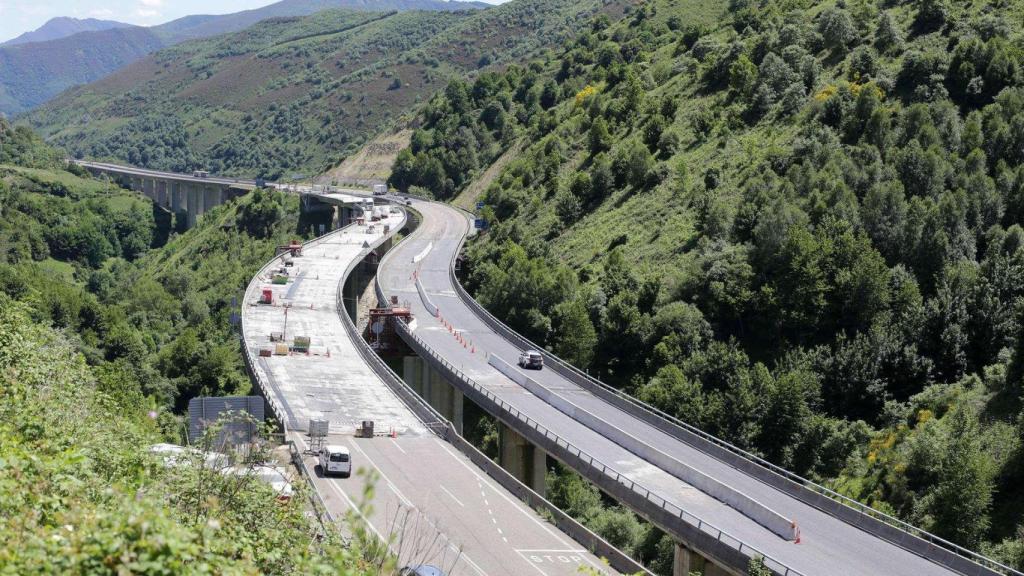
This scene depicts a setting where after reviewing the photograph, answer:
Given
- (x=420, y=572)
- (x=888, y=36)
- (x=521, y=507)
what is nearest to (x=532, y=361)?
(x=521, y=507)

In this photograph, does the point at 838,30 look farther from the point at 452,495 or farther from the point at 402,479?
the point at 452,495

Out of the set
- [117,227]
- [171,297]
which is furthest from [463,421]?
[117,227]

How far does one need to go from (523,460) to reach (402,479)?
1118cm

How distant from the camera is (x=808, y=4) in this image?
103 metres

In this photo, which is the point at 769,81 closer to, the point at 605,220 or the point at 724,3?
the point at 605,220

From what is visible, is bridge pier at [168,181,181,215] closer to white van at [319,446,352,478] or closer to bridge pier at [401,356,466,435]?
bridge pier at [401,356,466,435]

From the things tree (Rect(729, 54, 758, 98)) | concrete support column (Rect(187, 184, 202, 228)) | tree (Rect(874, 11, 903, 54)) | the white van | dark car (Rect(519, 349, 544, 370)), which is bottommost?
concrete support column (Rect(187, 184, 202, 228))

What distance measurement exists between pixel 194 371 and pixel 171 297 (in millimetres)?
32818

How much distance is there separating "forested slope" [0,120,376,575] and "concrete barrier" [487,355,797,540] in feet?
50.9

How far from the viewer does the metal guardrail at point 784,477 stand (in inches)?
1230

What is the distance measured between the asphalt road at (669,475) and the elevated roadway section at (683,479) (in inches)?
2.4

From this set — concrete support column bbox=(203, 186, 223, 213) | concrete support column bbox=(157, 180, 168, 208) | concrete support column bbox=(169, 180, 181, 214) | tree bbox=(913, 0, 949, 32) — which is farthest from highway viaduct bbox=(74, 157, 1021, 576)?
concrete support column bbox=(157, 180, 168, 208)

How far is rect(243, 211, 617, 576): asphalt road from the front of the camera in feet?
96.3

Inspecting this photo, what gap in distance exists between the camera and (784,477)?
38.4 metres
